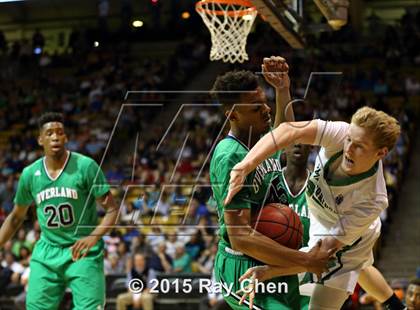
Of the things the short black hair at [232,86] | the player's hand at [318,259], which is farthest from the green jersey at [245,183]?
the player's hand at [318,259]

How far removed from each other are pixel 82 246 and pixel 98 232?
160 mm

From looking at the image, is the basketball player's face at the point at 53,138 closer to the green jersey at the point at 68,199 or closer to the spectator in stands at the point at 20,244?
the green jersey at the point at 68,199

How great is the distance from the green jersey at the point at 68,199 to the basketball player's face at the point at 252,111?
2.10 meters

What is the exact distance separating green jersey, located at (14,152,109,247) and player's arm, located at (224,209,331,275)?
2245 mm

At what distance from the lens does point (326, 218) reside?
4906mm

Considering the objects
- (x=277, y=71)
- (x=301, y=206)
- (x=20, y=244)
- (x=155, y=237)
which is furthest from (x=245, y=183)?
(x=20, y=244)

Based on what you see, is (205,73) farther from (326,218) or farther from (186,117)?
(326,218)

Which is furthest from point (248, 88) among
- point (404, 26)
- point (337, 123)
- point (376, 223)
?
point (404, 26)

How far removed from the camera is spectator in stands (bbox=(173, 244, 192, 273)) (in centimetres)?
959

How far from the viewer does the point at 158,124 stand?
13883 mm

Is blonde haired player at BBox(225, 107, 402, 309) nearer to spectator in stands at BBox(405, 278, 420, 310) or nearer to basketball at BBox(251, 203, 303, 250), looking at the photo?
basketball at BBox(251, 203, 303, 250)

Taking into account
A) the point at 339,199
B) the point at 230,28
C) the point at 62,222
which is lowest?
the point at 339,199

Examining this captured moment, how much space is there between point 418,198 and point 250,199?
8.61 metres

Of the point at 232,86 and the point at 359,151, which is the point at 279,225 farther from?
the point at 232,86
